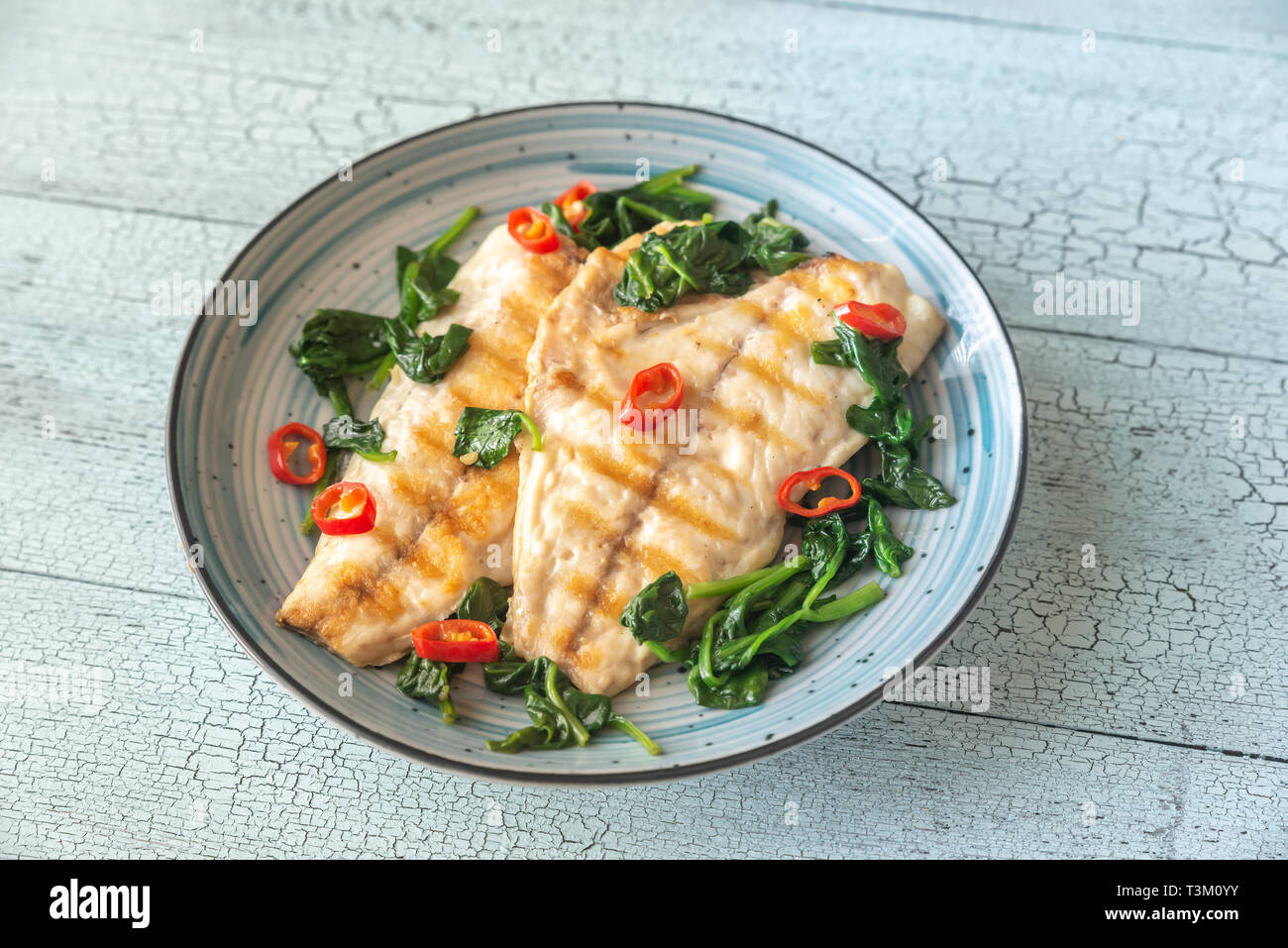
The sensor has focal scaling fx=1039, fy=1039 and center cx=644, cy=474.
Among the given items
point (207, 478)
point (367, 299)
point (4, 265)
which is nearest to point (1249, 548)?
point (367, 299)

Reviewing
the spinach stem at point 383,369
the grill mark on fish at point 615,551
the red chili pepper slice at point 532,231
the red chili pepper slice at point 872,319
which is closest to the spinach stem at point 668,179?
the red chili pepper slice at point 532,231

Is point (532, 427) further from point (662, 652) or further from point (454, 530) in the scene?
point (662, 652)

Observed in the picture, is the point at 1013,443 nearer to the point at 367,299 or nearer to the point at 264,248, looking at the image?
the point at 367,299

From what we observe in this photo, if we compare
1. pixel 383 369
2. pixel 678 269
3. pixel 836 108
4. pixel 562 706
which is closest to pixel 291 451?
pixel 383 369

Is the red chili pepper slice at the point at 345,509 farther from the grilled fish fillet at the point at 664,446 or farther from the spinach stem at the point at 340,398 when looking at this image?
the grilled fish fillet at the point at 664,446

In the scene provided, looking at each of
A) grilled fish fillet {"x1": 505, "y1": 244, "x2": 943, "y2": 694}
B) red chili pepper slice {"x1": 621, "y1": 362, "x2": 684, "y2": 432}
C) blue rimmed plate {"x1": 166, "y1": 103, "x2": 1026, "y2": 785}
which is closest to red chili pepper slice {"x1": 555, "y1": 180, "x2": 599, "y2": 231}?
blue rimmed plate {"x1": 166, "y1": 103, "x2": 1026, "y2": 785}

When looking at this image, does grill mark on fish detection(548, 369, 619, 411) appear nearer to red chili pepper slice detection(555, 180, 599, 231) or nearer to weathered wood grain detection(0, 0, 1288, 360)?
red chili pepper slice detection(555, 180, 599, 231)
